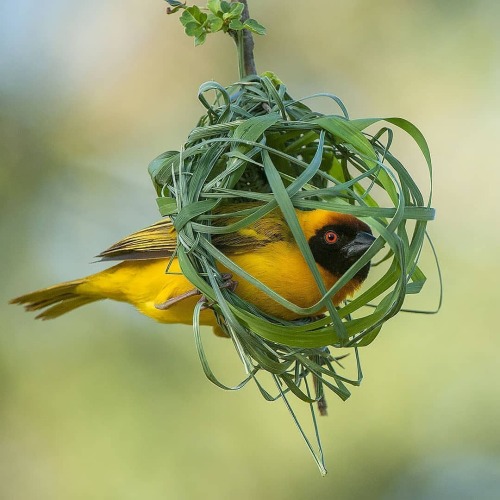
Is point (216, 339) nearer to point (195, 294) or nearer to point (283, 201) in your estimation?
point (195, 294)

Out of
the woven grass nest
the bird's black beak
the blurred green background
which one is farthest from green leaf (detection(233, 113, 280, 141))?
the blurred green background

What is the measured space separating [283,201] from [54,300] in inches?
68.3

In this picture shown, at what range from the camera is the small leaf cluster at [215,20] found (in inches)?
93.5

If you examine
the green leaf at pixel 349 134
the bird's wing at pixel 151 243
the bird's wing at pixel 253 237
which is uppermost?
the green leaf at pixel 349 134

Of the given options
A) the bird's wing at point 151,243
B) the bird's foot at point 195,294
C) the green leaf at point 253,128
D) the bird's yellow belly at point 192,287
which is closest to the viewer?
the green leaf at point 253,128

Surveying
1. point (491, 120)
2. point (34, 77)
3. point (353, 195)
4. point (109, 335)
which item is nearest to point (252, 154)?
point (353, 195)

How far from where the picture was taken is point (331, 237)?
2.60 metres

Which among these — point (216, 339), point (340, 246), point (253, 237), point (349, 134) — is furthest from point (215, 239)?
point (216, 339)

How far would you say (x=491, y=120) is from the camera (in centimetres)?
526

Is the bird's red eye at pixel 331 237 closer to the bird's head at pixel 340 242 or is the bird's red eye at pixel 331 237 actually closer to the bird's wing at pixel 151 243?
the bird's head at pixel 340 242

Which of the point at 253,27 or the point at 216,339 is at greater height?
the point at 253,27

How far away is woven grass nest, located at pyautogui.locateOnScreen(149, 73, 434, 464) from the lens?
6.69ft

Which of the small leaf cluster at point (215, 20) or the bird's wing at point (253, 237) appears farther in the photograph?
the bird's wing at point (253, 237)

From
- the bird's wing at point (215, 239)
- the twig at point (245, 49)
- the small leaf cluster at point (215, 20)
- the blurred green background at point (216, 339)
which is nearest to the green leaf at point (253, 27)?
the small leaf cluster at point (215, 20)
